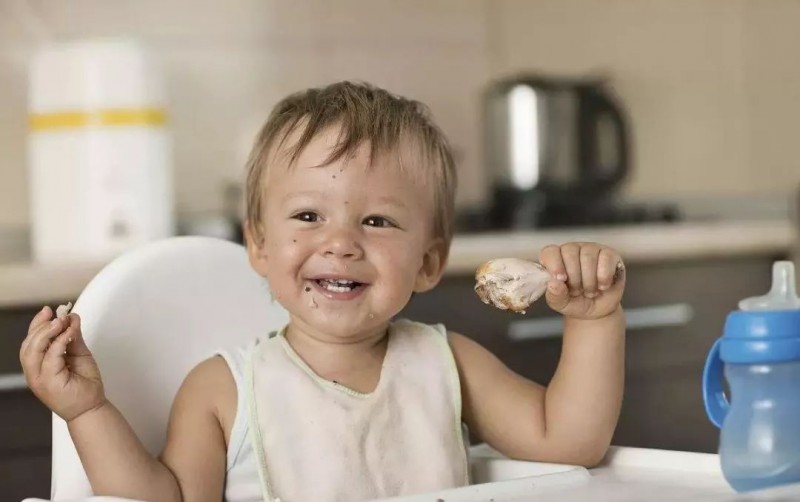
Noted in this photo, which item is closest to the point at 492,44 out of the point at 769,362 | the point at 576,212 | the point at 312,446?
the point at 576,212

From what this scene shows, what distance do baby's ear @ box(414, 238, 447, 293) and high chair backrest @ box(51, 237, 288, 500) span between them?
16 cm

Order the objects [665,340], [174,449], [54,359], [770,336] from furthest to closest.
Result: [665,340] < [174,449] < [54,359] < [770,336]

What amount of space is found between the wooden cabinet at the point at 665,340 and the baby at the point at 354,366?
43.2 inches

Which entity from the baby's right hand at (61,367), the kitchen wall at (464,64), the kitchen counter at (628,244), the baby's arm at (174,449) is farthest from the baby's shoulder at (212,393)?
the kitchen wall at (464,64)

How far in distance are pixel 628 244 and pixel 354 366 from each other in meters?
1.30

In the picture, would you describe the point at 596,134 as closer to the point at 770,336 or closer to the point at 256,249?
the point at 256,249

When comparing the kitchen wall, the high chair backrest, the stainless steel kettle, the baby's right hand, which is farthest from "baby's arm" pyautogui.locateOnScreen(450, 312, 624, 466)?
the stainless steel kettle

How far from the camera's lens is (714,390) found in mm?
1086

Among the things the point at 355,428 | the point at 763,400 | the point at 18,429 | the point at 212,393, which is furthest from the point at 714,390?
the point at 18,429

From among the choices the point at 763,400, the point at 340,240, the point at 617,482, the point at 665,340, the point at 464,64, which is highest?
the point at 464,64

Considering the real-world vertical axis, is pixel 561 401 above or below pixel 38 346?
below

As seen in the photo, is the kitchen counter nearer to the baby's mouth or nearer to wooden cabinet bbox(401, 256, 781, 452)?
wooden cabinet bbox(401, 256, 781, 452)

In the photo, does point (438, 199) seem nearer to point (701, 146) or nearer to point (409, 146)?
point (409, 146)

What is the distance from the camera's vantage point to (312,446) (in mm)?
1260
